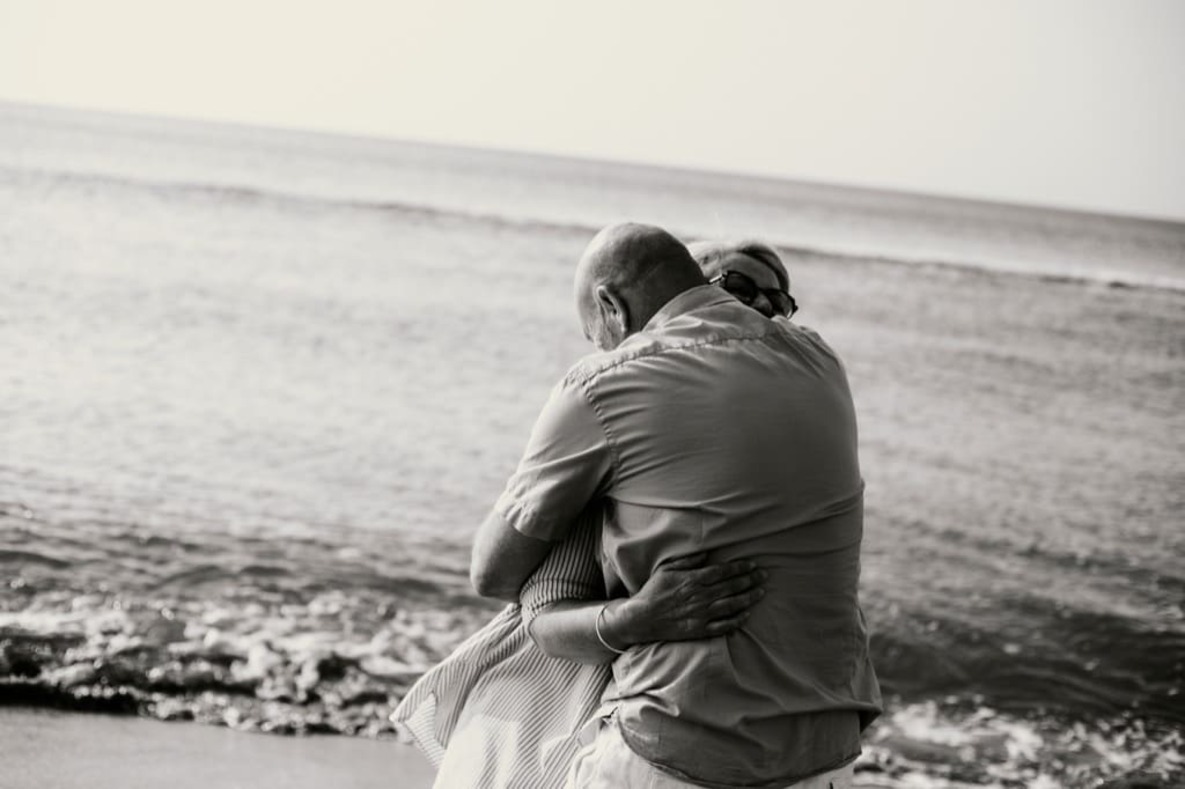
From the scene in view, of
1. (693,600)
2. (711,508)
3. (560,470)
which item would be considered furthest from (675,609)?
(560,470)

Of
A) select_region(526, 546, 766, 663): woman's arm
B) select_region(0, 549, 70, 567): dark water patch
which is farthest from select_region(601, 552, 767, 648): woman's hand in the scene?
select_region(0, 549, 70, 567): dark water patch

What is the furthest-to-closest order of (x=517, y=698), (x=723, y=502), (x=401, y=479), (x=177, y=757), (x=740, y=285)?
(x=401, y=479) → (x=177, y=757) → (x=740, y=285) → (x=517, y=698) → (x=723, y=502)

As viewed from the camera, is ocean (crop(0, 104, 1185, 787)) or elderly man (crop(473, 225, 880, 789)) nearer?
elderly man (crop(473, 225, 880, 789))

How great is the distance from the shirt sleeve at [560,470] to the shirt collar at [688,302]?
17 centimetres

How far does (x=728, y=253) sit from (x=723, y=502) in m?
0.63

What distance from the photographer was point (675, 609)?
1.65 m

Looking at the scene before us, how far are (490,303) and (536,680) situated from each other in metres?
14.9

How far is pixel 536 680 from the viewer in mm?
1948

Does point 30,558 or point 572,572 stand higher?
point 572,572

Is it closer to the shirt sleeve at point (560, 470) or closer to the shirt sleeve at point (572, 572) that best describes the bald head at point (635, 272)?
the shirt sleeve at point (560, 470)

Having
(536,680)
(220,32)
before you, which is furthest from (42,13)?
(536,680)

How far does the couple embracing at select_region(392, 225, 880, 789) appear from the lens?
5.32 feet

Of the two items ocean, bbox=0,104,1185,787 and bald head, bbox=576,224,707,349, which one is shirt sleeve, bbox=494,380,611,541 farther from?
ocean, bbox=0,104,1185,787

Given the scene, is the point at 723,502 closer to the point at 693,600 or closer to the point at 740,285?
the point at 693,600
